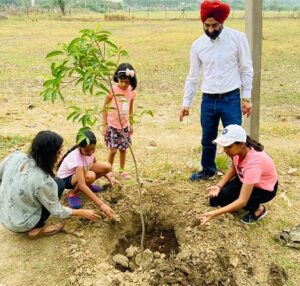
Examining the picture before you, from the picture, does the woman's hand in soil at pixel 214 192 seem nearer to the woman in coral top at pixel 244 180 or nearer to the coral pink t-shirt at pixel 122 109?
the woman in coral top at pixel 244 180

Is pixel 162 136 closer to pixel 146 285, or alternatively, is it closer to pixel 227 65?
pixel 227 65

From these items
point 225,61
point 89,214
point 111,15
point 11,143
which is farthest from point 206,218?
point 111,15

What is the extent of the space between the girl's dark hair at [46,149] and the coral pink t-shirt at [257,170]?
4.72ft

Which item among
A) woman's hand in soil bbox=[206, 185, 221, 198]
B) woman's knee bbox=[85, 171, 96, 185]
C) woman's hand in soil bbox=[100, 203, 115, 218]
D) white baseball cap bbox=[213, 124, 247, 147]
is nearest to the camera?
white baseball cap bbox=[213, 124, 247, 147]

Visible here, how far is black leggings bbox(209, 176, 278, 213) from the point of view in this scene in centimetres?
367

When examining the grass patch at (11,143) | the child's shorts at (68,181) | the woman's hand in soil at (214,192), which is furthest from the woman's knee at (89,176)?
the grass patch at (11,143)

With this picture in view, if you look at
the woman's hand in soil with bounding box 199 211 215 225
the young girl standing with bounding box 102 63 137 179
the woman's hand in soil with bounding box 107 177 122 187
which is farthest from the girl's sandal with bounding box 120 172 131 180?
the woman's hand in soil with bounding box 199 211 215 225

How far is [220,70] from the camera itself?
12.6ft

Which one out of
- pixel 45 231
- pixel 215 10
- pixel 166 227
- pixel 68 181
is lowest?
pixel 166 227

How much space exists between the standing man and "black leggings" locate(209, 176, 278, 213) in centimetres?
58

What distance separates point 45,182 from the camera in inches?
125

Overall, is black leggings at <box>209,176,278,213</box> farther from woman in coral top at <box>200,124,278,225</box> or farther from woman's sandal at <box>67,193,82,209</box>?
woman's sandal at <box>67,193,82,209</box>

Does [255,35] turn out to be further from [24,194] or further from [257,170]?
[24,194]

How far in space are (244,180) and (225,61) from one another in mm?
1061
